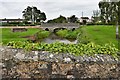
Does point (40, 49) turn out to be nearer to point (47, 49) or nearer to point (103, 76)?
point (47, 49)

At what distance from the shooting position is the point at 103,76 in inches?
204

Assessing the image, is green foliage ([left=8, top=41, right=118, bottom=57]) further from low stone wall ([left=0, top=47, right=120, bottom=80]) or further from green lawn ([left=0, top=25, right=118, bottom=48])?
green lawn ([left=0, top=25, right=118, bottom=48])

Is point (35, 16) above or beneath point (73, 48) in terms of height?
above

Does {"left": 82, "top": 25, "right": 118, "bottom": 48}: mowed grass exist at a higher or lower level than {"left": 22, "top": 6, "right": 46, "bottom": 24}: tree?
lower

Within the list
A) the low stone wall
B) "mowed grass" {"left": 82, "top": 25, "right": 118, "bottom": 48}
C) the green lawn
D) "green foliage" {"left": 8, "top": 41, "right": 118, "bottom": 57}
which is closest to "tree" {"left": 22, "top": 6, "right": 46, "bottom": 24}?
the green lawn

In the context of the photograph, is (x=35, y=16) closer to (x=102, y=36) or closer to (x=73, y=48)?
(x=102, y=36)

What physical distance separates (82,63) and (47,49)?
30.6 inches

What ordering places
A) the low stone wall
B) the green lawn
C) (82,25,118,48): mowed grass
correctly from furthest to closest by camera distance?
the green lawn → (82,25,118,48): mowed grass → the low stone wall

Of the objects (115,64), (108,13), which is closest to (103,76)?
(115,64)

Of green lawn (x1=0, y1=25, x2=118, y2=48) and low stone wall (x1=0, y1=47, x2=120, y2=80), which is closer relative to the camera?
low stone wall (x1=0, y1=47, x2=120, y2=80)

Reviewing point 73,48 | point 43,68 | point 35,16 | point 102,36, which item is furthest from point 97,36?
point 35,16

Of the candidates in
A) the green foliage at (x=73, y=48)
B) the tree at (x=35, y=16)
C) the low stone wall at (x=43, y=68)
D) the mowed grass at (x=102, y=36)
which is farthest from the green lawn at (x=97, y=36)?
the tree at (x=35, y=16)

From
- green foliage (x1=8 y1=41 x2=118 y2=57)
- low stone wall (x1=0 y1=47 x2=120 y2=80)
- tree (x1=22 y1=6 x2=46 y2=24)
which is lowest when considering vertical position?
low stone wall (x1=0 y1=47 x2=120 y2=80)

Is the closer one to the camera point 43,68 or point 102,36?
point 43,68
